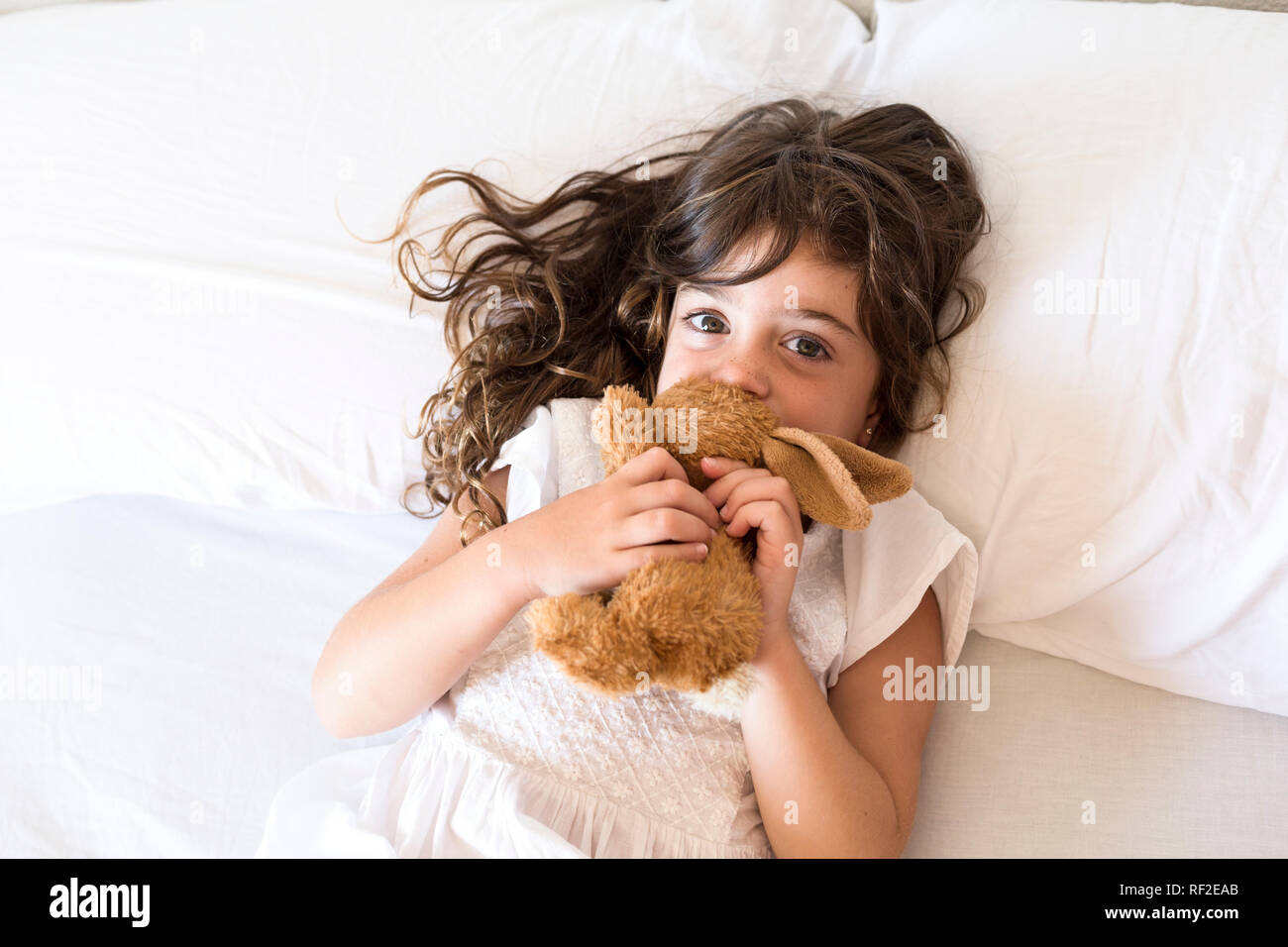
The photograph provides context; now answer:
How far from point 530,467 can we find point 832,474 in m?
0.36

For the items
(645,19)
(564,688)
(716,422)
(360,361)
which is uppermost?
(645,19)

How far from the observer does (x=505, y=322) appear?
1202 mm

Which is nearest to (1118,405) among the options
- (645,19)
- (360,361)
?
(645,19)

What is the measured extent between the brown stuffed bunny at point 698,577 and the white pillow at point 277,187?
406 millimetres

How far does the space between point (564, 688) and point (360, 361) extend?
457 mm

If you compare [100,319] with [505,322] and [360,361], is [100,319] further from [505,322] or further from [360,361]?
[505,322]

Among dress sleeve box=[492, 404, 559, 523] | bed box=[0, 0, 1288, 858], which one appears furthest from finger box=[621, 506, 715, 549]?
bed box=[0, 0, 1288, 858]

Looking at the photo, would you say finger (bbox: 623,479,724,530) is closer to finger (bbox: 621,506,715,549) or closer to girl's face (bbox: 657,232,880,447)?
finger (bbox: 621,506,715,549)

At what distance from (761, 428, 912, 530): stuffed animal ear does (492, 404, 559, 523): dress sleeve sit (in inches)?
11.0

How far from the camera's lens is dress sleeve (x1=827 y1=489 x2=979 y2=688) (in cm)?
106

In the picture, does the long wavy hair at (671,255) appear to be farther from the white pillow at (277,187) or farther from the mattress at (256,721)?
the mattress at (256,721)

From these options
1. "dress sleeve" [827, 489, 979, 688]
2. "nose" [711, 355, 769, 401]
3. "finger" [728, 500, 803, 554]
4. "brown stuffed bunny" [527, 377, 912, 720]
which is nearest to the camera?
"brown stuffed bunny" [527, 377, 912, 720]

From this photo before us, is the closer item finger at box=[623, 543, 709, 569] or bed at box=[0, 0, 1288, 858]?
finger at box=[623, 543, 709, 569]
